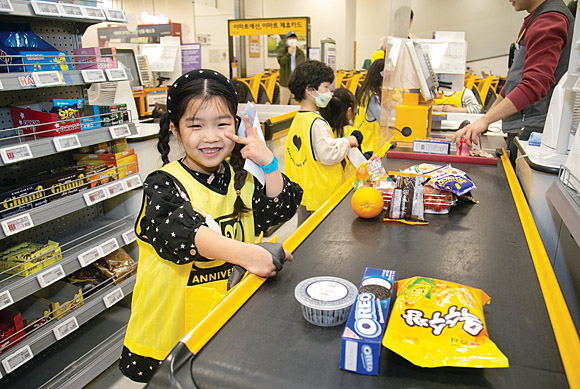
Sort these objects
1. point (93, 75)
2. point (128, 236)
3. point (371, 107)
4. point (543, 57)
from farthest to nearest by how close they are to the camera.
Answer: point (371, 107) → point (128, 236) → point (543, 57) → point (93, 75)

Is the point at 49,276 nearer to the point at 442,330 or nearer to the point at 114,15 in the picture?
the point at 114,15

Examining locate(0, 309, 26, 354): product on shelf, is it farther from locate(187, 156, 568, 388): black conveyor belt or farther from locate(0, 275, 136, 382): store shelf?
locate(187, 156, 568, 388): black conveyor belt

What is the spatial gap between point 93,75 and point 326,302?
167 centimetres

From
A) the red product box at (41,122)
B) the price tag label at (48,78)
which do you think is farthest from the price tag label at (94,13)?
the red product box at (41,122)

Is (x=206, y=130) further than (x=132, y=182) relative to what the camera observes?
No

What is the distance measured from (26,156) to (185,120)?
2.82 ft

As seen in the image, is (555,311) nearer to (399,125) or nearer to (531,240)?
(531,240)

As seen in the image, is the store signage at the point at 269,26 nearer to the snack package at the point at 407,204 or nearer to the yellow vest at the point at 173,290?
the snack package at the point at 407,204

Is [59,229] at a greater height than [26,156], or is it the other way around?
[26,156]

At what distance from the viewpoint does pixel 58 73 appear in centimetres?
185

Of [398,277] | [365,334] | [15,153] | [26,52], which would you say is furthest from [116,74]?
[365,334]

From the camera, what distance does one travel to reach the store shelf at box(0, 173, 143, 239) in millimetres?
1720

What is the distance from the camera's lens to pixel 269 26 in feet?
23.0

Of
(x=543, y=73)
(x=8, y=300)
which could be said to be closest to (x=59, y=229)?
(x=8, y=300)
